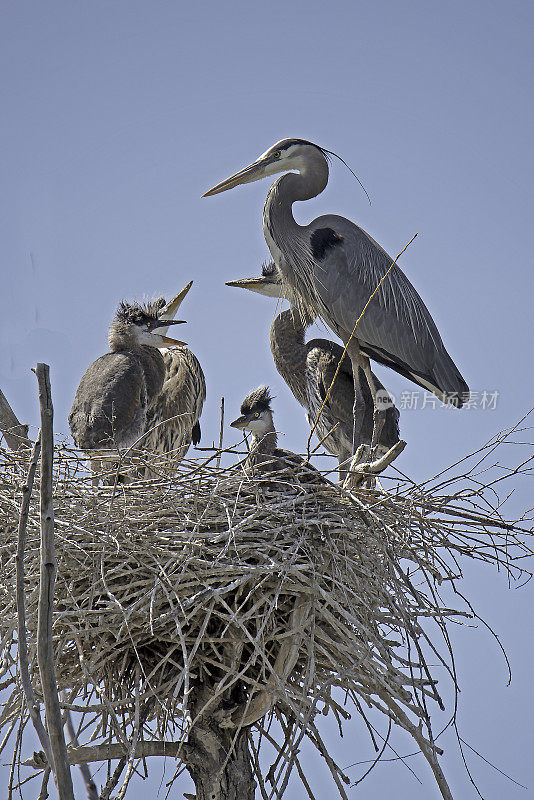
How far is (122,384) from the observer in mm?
5152

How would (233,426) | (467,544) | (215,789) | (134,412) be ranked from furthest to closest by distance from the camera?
1. (134,412)
2. (233,426)
3. (467,544)
4. (215,789)

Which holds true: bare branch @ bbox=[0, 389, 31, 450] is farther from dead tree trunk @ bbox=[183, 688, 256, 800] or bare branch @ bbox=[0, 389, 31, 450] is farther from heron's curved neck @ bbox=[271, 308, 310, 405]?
heron's curved neck @ bbox=[271, 308, 310, 405]

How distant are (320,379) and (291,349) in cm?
45

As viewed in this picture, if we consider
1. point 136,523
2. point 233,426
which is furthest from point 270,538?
point 233,426

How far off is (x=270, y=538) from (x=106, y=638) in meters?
0.59

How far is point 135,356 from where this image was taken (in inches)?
216

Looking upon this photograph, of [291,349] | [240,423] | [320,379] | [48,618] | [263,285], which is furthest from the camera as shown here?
[263,285]

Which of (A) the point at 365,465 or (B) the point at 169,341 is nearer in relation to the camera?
(A) the point at 365,465

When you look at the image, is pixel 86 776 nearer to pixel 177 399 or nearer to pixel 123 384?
pixel 123 384

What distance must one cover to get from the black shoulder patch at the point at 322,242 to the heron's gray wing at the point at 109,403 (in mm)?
1203

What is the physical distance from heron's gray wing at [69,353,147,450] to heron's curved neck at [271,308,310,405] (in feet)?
2.81

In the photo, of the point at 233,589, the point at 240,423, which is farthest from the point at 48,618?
the point at 240,423

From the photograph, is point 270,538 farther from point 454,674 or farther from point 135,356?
point 135,356

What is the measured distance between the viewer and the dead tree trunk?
9.77 ft
